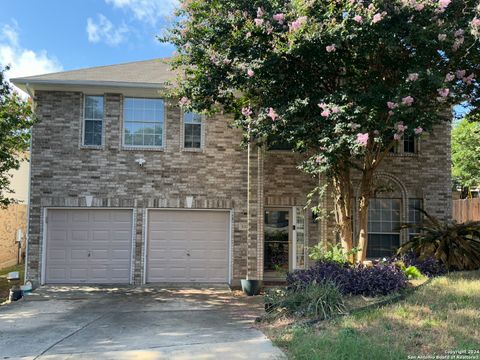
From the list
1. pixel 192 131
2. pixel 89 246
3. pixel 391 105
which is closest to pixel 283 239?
pixel 192 131

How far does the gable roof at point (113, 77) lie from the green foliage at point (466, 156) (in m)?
20.7

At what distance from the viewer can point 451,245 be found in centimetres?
1070

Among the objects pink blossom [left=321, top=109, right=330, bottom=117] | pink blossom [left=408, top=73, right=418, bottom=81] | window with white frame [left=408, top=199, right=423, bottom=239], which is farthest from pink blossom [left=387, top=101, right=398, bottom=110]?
window with white frame [left=408, top=199, right=423, bottom=239]

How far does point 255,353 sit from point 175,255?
7166 millimetres

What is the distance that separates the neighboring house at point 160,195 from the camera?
12.5 m

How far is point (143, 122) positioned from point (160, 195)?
2198 mm

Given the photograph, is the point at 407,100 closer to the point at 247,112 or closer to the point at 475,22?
the point at 475,22

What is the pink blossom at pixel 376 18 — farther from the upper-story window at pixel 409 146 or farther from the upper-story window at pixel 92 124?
the upper-story window at pixel 92 124

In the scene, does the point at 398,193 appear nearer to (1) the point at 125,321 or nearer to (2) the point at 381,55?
(2) the point at 381,55

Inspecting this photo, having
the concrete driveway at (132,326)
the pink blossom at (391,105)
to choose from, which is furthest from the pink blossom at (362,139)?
the concrete driveway at (132,326)

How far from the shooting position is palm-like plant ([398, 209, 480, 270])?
409 inches

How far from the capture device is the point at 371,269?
8.93 m

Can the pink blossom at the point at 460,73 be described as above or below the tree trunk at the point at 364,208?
above

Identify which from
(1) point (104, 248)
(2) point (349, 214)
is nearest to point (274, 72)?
(2) point (349, 214)
